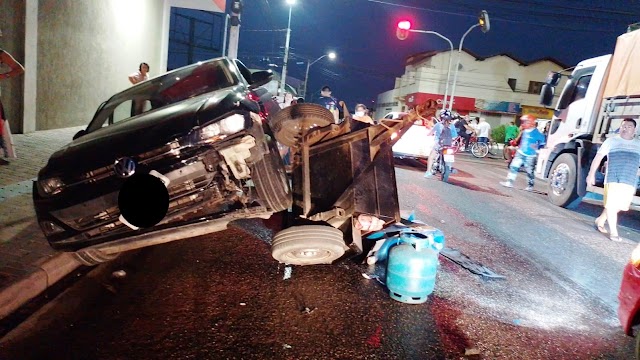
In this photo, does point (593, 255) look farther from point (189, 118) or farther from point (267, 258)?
point (189, 118)

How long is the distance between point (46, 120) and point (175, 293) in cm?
A: 862

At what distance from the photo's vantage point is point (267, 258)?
14.3ft

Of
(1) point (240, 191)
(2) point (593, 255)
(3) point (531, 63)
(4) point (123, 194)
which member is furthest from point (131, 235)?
A: (3) point (531, 63)

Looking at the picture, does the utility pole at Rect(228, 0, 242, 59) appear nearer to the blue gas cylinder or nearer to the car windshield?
the car windshield

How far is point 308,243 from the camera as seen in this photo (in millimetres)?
3420

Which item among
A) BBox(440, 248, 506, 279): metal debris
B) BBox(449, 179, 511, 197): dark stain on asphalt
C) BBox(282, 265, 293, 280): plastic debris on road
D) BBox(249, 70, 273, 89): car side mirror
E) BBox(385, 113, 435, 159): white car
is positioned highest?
BBox(249, 70, 273, 89): car side mirror

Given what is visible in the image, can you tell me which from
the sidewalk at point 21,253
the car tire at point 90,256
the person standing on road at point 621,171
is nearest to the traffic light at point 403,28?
the person standing on road at point 621,171

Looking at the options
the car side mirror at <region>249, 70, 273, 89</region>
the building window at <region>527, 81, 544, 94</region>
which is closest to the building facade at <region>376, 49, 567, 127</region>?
the building window at <region>527, 81, 544, 94</region>

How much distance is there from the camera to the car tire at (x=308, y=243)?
3.44 m

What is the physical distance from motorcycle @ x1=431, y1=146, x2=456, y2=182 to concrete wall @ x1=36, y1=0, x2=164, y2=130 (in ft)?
30.0

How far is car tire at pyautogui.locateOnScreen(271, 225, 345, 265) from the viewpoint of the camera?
3436 mm

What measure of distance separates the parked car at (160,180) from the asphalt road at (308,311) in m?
0.50

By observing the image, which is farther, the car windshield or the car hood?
the car windshield

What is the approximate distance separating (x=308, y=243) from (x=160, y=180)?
1206 millimetres
